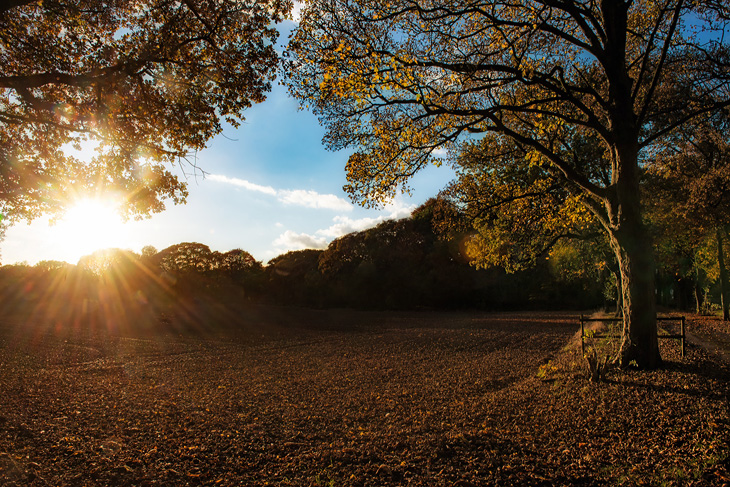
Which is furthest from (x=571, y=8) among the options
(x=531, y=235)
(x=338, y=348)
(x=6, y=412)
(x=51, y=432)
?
(x=338, y=348)

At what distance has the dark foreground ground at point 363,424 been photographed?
3916mm

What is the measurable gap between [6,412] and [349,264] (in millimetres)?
36979

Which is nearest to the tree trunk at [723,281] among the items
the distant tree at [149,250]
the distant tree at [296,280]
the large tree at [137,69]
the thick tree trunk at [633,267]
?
the thick tree trunk at [633,267]

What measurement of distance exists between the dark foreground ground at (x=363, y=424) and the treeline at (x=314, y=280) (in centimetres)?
2198

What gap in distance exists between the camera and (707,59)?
8648 mm

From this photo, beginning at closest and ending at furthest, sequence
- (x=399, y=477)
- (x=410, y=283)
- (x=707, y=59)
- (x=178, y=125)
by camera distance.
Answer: (x=399, y=477) < (x=178, y=125) < (x=707, y=59) < (x=410, y=283)

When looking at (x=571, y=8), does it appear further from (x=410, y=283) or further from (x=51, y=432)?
(x=410, y=283)

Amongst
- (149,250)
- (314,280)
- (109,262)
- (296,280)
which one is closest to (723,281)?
(314,280)

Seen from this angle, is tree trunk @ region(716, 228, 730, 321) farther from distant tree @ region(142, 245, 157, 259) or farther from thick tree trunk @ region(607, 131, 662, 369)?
distant tree @ region(142, 245, 157, 259)

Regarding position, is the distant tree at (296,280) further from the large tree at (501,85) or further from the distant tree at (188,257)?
the large tree at (501,85)

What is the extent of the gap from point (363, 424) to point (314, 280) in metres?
38.4

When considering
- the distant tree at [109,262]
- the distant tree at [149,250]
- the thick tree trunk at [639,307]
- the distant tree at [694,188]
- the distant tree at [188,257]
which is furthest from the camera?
the distant tree at [149,250]

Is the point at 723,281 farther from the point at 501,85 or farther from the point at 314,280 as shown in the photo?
the point at 314,280

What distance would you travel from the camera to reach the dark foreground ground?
3.92 m
